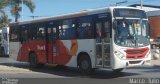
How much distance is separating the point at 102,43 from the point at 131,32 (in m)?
1.43

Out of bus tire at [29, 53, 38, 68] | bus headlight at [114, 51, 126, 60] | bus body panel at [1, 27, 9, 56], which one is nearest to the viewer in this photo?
bus headlight at [114, 51, 126, 60]

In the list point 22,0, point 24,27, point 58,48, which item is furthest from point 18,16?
point 58,48

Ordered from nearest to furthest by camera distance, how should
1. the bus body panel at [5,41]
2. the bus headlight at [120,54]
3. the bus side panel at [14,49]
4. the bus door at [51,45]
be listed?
the bus headlight at [120,54] < the bus door at [51,45] < the bus side panel at [14,49] < the bus body panel at [5,41]

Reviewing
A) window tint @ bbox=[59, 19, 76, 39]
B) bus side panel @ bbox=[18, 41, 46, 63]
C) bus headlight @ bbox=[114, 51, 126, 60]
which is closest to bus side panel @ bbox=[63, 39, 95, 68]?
window tint @ bbox=[59, 19, 76, 39]

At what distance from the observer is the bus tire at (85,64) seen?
2031 centimetres

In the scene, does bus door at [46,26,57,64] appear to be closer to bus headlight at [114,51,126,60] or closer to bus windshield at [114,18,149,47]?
bus windshield at [114,18,149,47]

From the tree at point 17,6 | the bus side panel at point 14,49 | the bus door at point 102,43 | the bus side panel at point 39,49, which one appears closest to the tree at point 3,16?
the tree at point 17,6

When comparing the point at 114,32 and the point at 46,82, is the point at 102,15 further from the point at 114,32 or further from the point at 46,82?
the point at 46,82

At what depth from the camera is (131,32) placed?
1922cm

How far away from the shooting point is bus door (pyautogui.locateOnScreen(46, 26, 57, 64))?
23.3m

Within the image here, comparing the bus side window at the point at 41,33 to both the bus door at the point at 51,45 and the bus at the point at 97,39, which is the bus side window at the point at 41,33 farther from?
the bus door at the point at 51,45

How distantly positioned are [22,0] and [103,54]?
4722 centimetres

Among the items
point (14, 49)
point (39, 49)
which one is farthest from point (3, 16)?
point (39, 49)

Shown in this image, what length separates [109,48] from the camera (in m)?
19.0
